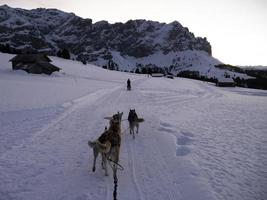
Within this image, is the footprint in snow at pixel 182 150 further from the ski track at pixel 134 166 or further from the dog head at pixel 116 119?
the dog head at pixel 116 119

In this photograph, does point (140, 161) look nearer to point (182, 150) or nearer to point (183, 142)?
point (182, 150)

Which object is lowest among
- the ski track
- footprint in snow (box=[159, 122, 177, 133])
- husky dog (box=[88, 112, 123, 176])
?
the ski track

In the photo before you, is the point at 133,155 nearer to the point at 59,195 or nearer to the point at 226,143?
the point at 59,195

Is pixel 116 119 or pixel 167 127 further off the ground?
pixel 116 119

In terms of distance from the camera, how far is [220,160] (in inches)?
470

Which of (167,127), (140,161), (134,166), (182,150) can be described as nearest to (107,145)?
(134,166)

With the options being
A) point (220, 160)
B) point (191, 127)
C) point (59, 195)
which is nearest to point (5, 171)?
point (59, 195)

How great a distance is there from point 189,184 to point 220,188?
3.18 ft

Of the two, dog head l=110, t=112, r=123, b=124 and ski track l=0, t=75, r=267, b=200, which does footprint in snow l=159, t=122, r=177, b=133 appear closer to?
ski track l=0, t=75, r=267, b=200

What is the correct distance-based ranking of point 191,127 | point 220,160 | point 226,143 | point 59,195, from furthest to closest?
point 191,127
point 226,143
point 220,160
point 59,195

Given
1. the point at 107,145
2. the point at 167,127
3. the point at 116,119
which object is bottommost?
the point at 167,127

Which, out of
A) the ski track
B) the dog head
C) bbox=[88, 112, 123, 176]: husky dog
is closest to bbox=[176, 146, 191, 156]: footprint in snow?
the ski track

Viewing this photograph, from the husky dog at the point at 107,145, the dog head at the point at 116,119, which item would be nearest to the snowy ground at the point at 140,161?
the husky dog at the point at 107,145

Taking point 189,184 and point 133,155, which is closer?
point 189,184
